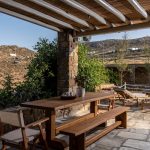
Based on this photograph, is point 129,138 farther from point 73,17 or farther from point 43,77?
point 43,77

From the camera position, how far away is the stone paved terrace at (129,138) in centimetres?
444

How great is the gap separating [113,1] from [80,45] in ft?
12.2

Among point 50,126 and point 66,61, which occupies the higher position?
point 66,61

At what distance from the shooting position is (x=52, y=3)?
5020 mm

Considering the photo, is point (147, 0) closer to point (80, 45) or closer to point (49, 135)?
point (49, 135)

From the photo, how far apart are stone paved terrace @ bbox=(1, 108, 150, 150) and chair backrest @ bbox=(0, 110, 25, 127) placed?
4.93 ft

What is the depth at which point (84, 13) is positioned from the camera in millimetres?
5730

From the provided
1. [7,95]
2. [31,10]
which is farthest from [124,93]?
[31,10]

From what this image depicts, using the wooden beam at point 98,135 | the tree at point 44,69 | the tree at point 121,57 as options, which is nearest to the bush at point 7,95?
the tree at point 44,69

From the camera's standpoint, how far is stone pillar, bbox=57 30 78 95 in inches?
287

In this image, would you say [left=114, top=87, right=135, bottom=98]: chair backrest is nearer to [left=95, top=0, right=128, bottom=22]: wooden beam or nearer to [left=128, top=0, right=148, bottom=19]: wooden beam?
[left=95, top=0, right=128, bottom=22]: wooden beam

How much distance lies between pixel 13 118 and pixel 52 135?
101cm

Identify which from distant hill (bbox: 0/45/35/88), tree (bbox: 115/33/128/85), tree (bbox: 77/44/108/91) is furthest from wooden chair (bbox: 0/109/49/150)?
tree (bbox: 115/33/128/85)

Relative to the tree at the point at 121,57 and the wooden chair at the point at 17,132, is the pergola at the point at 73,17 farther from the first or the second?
the tree at the point at 121,57
